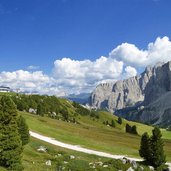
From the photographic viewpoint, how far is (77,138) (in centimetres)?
8850

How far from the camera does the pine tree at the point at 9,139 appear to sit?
36.8 metres

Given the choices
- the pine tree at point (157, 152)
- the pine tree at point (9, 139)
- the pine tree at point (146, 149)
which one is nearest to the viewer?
the pine tree at point (9, 139)

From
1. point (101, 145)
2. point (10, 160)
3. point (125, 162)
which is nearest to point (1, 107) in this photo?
point (10, 160)

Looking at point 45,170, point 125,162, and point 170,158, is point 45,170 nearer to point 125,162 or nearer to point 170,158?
point 125,162

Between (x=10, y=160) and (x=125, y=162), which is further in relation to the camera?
(x=125, y=162)

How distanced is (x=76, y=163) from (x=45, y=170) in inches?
271

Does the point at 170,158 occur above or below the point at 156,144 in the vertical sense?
below

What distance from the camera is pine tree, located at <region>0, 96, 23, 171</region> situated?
36750mm

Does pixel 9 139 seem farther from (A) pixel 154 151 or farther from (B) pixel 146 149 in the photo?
(A) pixel 154 151

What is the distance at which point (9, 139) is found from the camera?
124 ft

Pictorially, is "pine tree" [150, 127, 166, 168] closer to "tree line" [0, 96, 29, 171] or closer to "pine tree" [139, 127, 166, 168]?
"pine tree" [139, 127, 166, 168]

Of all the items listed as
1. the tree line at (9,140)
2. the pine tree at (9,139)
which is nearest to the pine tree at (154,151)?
the tree line at (9,140)

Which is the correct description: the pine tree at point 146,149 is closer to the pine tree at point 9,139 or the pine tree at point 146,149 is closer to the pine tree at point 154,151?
the pine tree at point 154,151

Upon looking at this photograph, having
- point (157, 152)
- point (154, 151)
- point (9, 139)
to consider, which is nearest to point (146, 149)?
point (154, 151)
